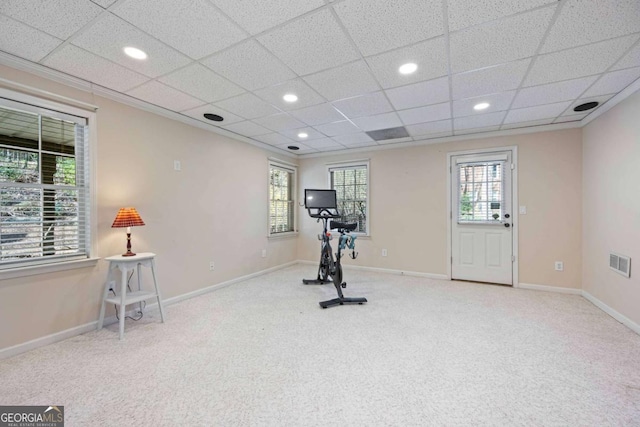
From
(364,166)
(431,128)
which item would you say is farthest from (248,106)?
(364,166)

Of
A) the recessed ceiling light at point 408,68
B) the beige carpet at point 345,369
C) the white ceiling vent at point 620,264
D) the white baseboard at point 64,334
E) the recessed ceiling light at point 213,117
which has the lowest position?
the beige carpet at point 345,369

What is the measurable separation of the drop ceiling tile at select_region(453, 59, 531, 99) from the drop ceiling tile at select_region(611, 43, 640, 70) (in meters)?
0.65

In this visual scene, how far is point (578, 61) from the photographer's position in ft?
7.16

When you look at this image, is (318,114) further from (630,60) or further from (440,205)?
(630,60)

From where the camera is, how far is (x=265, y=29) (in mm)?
1834

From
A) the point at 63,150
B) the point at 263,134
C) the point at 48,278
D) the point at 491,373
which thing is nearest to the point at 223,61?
the point at 63,150

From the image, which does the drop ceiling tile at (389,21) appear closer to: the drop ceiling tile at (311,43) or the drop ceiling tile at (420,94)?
the drop ceiling tile at (311,43)

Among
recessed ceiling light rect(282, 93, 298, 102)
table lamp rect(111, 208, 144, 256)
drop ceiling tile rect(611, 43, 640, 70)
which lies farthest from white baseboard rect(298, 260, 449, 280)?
table lamp rect(111, 208, 144, 256)

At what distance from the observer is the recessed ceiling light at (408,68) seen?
2273 millimetres

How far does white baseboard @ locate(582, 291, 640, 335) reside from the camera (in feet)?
8.64

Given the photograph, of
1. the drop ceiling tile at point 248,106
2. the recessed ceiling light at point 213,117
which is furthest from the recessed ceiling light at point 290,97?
the recessed ceiling light at point 213,117

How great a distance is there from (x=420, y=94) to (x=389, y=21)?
1.26m

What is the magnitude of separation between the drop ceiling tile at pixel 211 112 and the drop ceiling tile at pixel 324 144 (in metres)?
1.50

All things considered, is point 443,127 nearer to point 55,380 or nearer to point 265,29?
point 265,29
